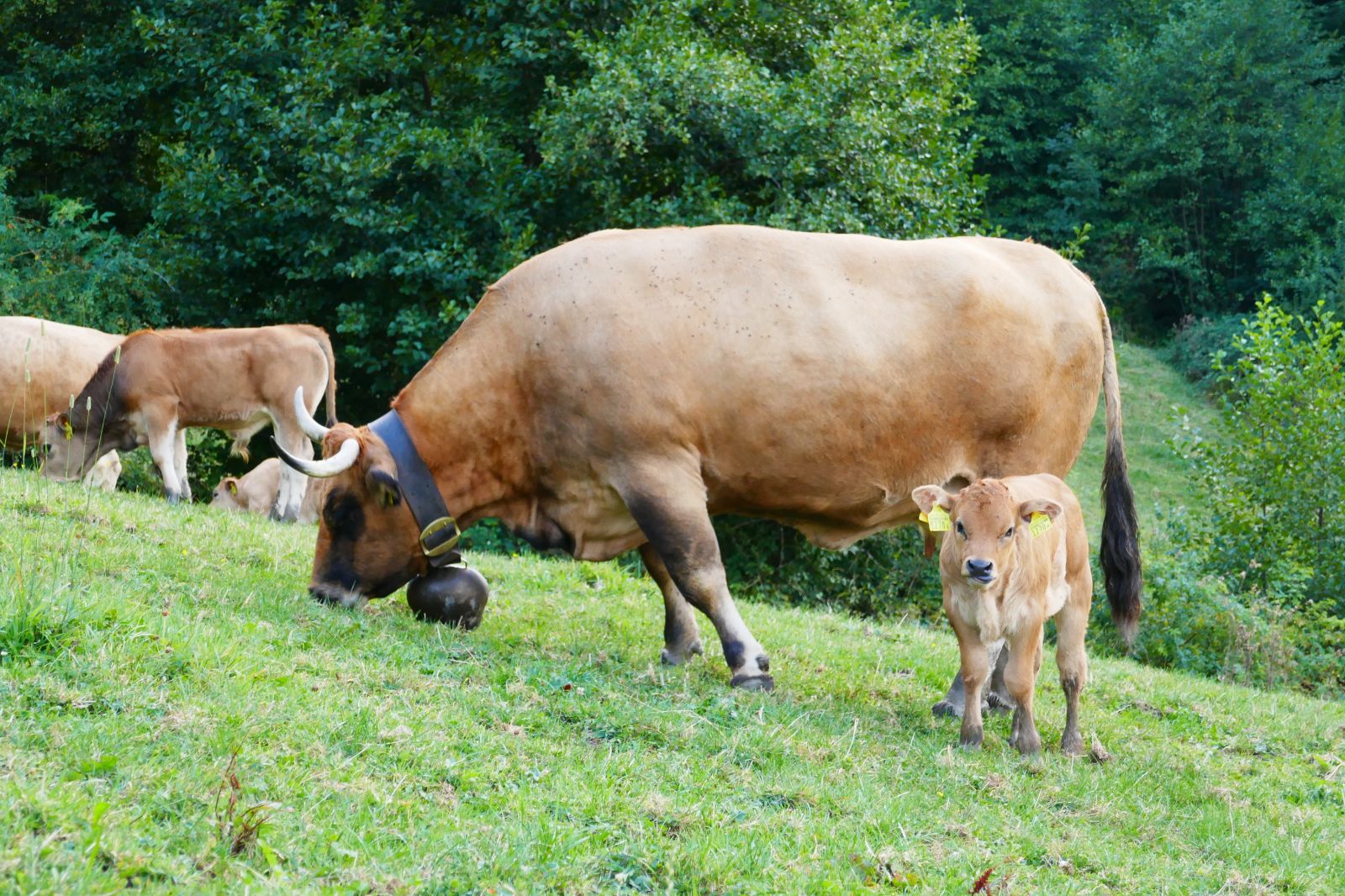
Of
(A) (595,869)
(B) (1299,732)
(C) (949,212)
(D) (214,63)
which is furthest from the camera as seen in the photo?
(D) (214,63)

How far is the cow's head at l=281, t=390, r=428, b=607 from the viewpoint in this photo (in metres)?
8.65

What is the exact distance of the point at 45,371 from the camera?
16531 millimetres

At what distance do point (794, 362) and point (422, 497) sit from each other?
2521 millimetres

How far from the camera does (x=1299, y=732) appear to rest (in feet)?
31.2

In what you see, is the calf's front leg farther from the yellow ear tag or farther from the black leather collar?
the black leather collar

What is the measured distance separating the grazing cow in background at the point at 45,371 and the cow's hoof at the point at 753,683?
11.0m

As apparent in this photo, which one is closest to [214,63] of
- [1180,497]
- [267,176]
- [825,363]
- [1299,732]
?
[267,176]

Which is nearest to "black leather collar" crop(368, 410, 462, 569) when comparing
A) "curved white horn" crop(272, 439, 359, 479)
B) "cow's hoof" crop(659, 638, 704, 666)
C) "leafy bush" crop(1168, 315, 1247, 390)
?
"curved white horn" crop(272, 439, 359, 479)

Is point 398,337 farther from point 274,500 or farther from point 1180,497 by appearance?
point 1180,497

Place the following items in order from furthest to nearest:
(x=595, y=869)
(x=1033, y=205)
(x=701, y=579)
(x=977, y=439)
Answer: (x=1033, y=205) → (x=977, y=439) → (x=701, y=579) → (x=595, y=869)

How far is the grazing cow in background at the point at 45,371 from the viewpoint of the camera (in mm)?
16422

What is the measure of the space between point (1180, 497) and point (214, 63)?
21171 millimetres

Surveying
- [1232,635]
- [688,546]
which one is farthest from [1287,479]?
[688,546]

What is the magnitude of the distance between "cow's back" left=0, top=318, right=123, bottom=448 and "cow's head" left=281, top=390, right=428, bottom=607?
30.1 feet
